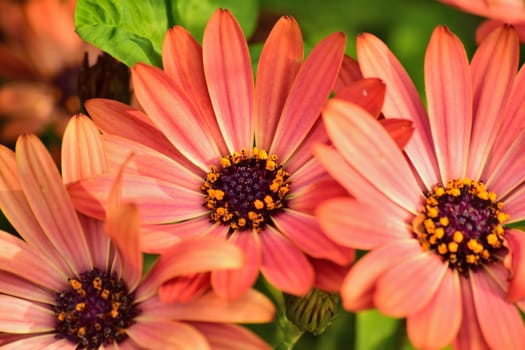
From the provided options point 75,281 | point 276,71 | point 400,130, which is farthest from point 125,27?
point 400,130

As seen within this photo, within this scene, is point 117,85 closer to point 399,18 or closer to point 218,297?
point 218,297

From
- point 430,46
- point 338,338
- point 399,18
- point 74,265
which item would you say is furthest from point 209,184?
point 399,18

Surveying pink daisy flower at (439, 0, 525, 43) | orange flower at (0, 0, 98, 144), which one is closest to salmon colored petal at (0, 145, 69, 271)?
pink daisy flower at (439, 0, 525, 43)

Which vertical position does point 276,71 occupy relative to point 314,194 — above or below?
above

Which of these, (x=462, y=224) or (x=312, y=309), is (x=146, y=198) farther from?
(x=462, y=224)

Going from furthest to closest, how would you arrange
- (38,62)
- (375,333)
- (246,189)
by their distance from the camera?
1. (38,62)
2. (375,333)
3. (246,189)

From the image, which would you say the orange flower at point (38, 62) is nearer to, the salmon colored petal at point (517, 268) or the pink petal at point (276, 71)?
the pink petal at point (276, 71)

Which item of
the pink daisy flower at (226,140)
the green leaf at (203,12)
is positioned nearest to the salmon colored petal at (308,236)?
the pink daisy flower at (226,140)

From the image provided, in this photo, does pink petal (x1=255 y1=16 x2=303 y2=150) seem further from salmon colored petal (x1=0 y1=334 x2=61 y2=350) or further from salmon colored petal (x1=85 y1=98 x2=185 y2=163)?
salmon colored petal (x1=0 y1=334 x2=61 y2=350)
